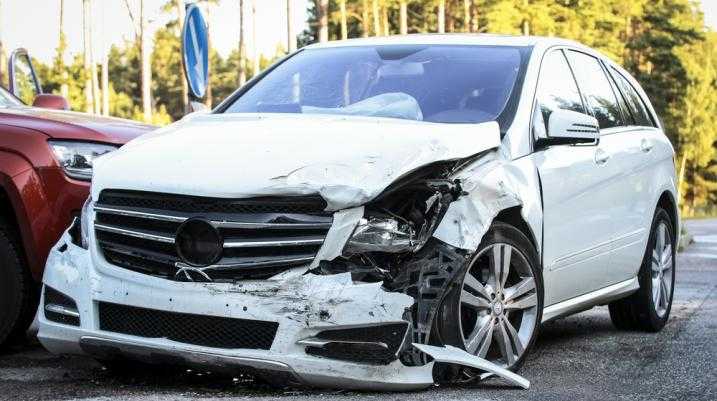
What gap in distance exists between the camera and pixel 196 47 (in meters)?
11.1

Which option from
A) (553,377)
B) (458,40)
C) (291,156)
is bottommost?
(553,377)

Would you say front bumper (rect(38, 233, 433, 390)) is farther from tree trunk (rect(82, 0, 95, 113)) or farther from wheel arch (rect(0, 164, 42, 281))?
tree trunk (rect(82, 0, 95, 113))

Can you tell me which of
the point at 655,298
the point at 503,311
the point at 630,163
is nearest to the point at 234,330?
the point at 503,311

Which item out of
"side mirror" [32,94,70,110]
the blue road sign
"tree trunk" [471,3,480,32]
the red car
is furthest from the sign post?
"tree trunk" [471,3,480,32]

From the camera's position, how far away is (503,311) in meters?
5.97

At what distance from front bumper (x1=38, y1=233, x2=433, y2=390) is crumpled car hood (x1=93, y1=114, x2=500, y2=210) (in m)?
0.35

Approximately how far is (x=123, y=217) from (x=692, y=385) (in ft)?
8.83

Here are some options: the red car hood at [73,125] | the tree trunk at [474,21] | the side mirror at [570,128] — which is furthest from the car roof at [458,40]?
the tree trunk at [474,21]

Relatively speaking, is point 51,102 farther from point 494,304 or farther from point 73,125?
point 494,304

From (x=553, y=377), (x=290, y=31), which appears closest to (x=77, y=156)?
(x=553, y=377)

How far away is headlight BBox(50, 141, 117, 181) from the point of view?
6750 mm

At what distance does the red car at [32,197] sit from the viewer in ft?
21.9

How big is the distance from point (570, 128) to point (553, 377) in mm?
1209

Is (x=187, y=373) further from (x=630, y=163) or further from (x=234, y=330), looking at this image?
(x=630, y=163)
